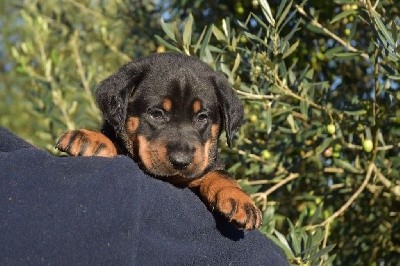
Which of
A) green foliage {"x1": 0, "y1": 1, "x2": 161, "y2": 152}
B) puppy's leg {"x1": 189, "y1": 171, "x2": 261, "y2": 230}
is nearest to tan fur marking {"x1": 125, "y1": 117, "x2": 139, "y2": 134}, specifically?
puppy's leg {"x1": 189, "y1": 171, "x2": 261, "y2": 230}

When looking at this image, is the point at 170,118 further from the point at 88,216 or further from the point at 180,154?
the point at 88,216

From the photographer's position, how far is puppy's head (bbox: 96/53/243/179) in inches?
124

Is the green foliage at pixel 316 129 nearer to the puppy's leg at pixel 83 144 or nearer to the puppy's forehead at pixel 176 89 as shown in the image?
the puppy's forehead at pixel 176 89

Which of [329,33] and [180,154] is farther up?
[329,33]

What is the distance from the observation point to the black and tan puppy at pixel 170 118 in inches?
120

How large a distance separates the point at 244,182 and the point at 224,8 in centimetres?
108

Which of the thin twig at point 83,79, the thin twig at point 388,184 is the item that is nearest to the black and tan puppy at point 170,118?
the thin twig at point 388,184

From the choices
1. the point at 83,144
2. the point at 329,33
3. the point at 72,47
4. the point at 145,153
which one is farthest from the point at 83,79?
the point at 83,144

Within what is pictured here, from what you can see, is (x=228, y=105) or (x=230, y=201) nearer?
(x=230, y=201)

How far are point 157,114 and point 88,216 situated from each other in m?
1.36

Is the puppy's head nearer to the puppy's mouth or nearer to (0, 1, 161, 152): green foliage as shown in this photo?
the puppy's mouth

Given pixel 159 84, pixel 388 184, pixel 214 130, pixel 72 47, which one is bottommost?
pixel 72 47

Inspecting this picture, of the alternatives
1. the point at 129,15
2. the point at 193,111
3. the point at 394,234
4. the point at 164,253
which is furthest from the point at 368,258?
the point at 164,253

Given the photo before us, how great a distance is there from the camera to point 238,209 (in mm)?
2512
